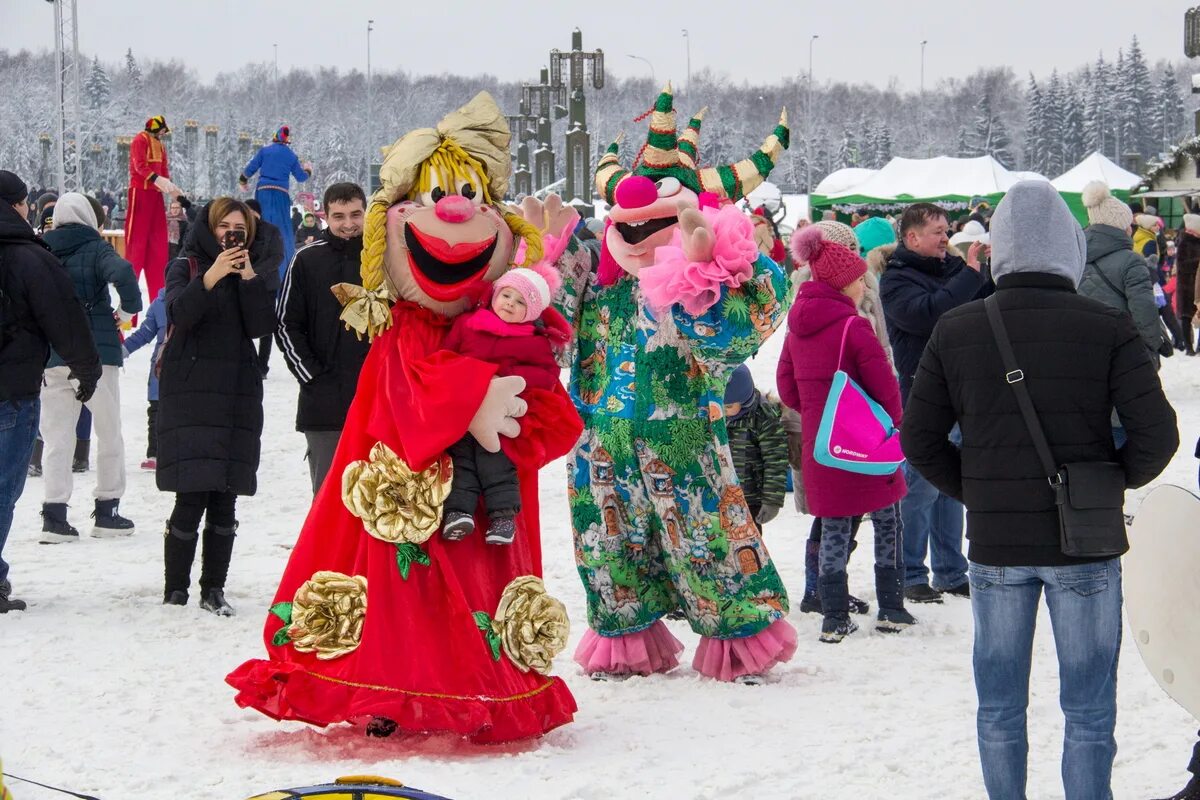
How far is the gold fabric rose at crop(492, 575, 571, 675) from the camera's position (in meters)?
4.37

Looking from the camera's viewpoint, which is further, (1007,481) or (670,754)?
(670,754)

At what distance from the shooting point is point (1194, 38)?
2631 cm

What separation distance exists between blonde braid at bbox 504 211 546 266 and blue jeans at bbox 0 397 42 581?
7.95 feet

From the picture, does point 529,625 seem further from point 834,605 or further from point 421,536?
point 834,605

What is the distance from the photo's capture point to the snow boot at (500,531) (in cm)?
434

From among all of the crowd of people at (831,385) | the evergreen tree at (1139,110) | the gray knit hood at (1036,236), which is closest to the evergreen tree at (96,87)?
the evergreen tree at (1139,110)

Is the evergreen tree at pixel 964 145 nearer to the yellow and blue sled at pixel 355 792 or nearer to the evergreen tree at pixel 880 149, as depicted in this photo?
the evergreen tree at pixel 880 149

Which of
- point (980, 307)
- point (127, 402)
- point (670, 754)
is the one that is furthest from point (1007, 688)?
point (127, 402)

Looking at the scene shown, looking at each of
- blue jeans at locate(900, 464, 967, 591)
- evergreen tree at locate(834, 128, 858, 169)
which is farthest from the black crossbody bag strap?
evergreen tree at locate(834, 128, 858, 169)

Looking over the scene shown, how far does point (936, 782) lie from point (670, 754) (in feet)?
2.56

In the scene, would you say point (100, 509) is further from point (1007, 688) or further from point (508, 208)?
point (1007, 688)

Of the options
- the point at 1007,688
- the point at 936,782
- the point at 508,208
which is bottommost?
the point at 936,782

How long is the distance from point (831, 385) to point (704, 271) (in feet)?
4.06

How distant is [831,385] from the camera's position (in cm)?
582
